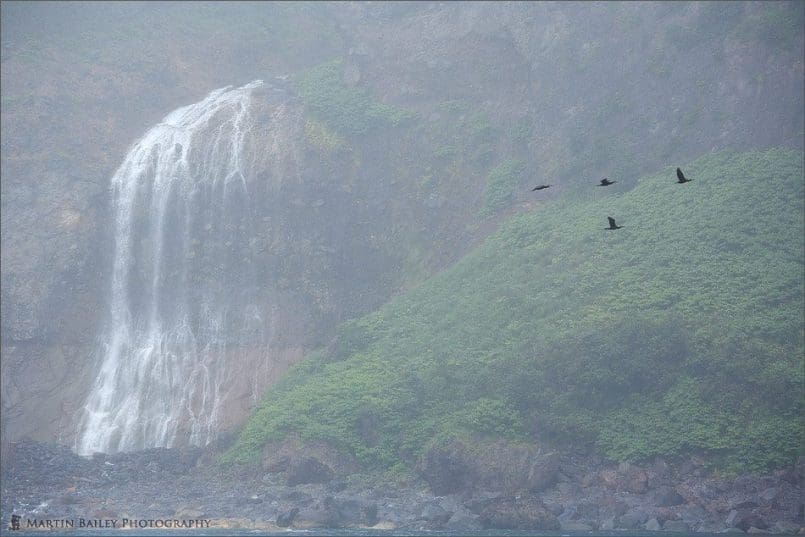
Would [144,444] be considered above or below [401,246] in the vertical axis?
below

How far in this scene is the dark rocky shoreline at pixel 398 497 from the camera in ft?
85.5

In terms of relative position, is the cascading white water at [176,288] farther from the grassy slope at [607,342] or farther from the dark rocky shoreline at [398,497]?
the grassy slope at [607,342]

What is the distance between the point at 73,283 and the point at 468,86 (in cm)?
2223

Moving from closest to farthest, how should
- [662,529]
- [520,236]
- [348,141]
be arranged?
1. [662,529]
2. [520,236]
3. [348,141]

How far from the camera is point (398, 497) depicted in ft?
97.8

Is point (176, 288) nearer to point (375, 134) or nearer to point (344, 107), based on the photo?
point (375, 134)

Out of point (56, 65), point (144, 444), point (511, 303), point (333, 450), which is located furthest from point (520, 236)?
point (56, 65)

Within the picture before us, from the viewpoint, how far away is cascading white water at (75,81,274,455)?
38.0 metres

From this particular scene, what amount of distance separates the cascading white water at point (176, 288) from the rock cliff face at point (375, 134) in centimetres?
83

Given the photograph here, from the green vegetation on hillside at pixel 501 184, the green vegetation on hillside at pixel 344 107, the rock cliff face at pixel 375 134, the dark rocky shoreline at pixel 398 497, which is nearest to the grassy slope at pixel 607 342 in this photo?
the dark rocky shoreline at pixel 398 497

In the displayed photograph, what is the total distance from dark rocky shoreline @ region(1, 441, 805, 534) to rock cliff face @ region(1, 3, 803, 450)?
5180 millimetres

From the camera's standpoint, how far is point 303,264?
42.4 m

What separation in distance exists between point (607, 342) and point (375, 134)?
66.9 ft

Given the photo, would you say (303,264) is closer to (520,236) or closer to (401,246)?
(401,246)
